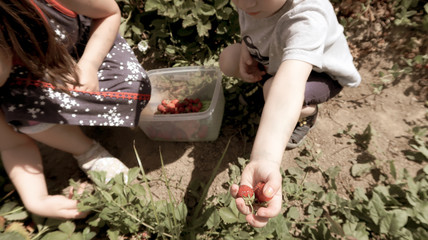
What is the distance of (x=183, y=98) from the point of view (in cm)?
168

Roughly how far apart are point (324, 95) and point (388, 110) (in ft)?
1.93

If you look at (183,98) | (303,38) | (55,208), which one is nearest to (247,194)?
(303,38)

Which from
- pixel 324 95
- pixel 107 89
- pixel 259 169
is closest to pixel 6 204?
pixel 107 89

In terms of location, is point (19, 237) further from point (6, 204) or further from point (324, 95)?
point (324, 95)

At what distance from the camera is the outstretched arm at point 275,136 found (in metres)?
0.68

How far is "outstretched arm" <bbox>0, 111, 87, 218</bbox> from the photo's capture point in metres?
1.20

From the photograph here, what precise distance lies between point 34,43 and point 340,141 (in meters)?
1.44

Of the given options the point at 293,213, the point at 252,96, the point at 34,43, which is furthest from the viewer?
the point at 252,96

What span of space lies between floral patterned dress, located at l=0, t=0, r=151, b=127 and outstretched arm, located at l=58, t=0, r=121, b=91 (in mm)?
49

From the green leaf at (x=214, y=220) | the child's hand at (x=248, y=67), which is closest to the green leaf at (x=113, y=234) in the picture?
the green leaf at (x=214, y=220)

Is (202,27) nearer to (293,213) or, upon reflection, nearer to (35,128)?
(35,128)

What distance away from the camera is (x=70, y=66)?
3.40ft

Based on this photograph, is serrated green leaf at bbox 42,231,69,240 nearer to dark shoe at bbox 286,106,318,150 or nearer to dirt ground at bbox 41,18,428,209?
dirt ground at bbox 41,18,428,209

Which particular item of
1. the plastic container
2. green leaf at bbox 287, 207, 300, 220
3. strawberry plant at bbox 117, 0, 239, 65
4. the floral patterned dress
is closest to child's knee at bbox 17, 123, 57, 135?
the floral patterned dress
